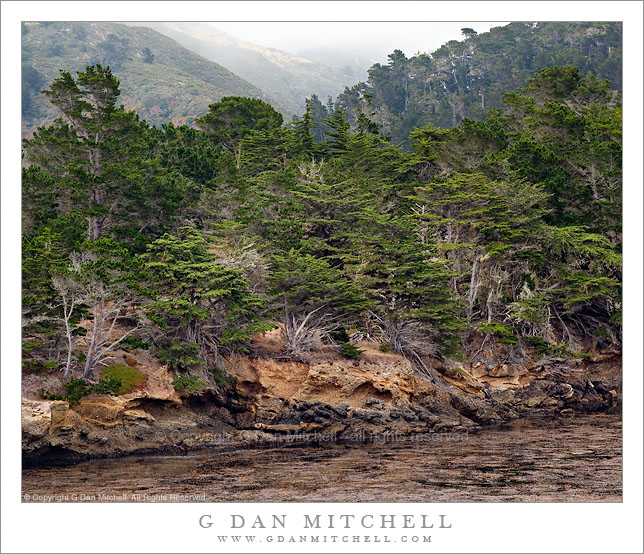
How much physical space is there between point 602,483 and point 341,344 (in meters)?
14.0

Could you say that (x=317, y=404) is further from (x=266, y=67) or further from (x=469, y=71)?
(x=266, y=67)

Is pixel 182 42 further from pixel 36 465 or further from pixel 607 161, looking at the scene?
pixel 36 465

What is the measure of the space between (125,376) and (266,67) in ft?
564

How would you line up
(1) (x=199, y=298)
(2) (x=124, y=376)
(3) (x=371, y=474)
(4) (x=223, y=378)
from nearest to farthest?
1. (3) (x=371, y=474)
2. (2) (x=124, y=376)
3. (1) (x=199, y=298)
4. (4) (x=223, y=378)

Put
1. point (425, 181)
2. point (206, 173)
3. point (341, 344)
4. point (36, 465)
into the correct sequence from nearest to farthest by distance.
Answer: point (36, 465)
point (341, 344)
point (206, 173)
point (425, 181)

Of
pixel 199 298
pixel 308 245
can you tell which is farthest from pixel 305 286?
pixel 199 298

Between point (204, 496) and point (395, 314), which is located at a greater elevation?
point (395, 314)

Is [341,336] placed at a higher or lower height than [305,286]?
lower

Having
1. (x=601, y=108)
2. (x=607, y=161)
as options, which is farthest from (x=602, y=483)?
(x=601, y=108)

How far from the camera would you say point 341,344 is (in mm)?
33531

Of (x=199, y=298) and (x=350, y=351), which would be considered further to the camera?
(x=350, y=351)

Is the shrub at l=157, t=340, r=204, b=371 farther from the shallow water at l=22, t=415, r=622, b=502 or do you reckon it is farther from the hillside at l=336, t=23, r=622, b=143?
the hillside at l=336, t=23, r=622, b=143

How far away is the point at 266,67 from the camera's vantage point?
190m

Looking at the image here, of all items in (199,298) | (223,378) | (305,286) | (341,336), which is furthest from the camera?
(341,336)
